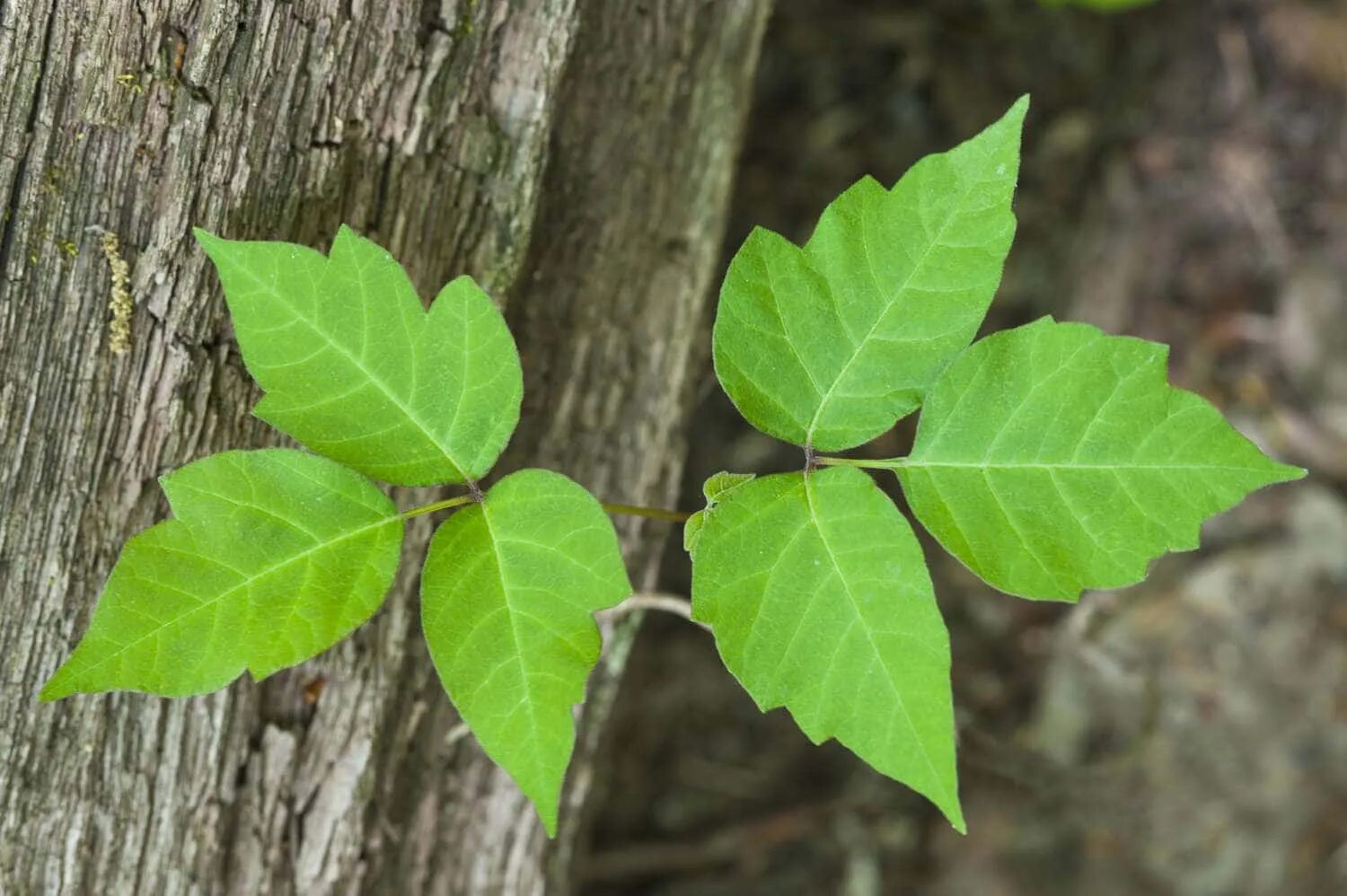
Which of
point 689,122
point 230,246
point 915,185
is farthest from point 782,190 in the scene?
point 230,246

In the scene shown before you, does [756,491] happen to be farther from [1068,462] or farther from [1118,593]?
[1118,593]

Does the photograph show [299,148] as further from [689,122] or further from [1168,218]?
[1168,218]

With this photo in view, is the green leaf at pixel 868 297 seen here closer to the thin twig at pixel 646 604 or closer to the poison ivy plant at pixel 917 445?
the poison ivy plant at pixel 917 445

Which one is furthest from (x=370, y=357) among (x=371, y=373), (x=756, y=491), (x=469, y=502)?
(x=756, y=491)

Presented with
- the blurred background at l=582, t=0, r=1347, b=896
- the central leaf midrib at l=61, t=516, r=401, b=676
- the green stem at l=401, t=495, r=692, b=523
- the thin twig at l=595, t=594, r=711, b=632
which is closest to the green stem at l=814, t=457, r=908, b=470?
the green stem at l=401, t=495, r=692, b=523

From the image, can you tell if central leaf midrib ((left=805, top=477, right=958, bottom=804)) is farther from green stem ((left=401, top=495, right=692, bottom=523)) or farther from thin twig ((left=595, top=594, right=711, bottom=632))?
thin twig ((left=595, top=594, right=711, bottom=632))

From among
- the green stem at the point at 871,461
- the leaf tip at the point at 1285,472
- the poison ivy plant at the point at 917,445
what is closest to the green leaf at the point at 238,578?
the poison ivy plant at the point at 917,445
